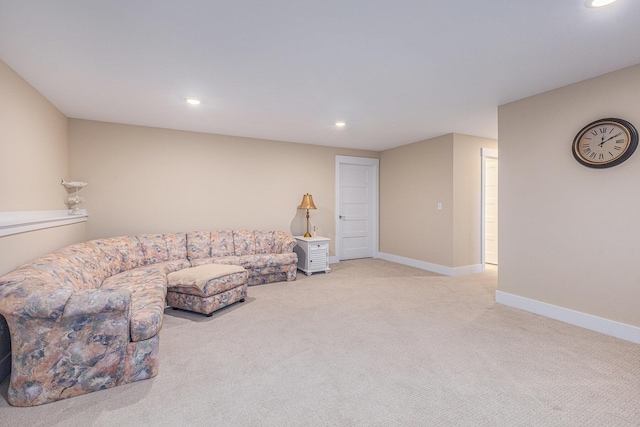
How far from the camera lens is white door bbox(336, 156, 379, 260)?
6.19 meters

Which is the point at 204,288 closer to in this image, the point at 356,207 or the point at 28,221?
the point at 28,221

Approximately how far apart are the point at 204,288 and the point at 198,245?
1.42 metres

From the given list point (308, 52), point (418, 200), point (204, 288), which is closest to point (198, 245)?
point (204, 288)

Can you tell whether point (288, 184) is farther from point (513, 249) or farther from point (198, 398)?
point (198, 398)

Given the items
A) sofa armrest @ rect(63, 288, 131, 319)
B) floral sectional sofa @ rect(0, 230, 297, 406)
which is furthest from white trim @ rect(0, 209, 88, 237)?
sofa armrest @ rect(63, 288, 131, 319)

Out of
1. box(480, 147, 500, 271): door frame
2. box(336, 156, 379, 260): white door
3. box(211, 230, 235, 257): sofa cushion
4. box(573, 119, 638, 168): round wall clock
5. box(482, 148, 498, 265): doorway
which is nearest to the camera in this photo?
box(573, 119, 638, 168): round wall clock

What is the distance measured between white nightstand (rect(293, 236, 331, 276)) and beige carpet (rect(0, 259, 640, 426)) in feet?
5.21

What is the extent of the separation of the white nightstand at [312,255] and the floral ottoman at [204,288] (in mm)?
1605

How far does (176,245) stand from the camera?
4.30 meters

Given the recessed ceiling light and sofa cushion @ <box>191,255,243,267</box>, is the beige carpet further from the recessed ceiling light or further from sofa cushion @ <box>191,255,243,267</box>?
the recessed ceiling light

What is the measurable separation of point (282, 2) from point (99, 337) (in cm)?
237

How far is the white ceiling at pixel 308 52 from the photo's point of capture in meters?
1.85

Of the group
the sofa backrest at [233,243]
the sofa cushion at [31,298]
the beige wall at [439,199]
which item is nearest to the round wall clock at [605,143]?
the beige wall at [439,199]

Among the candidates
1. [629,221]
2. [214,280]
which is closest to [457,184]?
[629,221]
